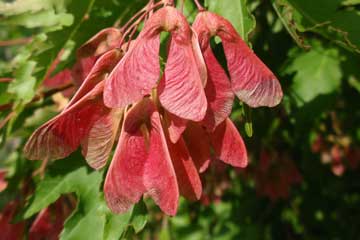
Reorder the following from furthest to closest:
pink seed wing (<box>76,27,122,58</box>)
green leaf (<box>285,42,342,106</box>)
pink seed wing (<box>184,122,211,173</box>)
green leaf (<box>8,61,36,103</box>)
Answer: green leaf (<box>285,42,342,106</box>) < green leaf (<box>8,61,36,103</box>) < pink seed wing (<box>76,27,122,58</box>) < pink seed wing (<box>184,122,211,173</box>)

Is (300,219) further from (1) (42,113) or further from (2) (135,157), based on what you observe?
(2) (135,157)

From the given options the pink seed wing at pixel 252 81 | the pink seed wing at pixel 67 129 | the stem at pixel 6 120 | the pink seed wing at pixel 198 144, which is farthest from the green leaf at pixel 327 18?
the stem at pixel 6 120

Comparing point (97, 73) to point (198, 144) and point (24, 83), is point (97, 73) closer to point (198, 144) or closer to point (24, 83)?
point (198, 144)

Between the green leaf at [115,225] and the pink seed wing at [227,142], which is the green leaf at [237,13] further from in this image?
the green leaf at [115,225]

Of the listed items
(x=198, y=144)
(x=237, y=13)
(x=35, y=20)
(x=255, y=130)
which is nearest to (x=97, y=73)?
(x=198, y=144)

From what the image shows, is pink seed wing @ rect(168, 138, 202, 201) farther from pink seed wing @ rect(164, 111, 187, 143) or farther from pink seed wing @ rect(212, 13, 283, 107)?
pink seed wing @ rect(212, 13, 283, 107)

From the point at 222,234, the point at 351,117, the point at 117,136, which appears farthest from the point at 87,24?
the point at 222,234

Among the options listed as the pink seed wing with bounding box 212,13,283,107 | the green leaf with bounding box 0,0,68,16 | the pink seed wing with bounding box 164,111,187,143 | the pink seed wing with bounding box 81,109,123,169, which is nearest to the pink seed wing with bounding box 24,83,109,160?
the pink seed wing with bounding box 81,109,123,169

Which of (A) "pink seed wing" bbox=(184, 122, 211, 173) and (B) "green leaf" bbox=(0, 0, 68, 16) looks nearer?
(A) "pink seed wing" bbox=(184, 122, 211, 173)

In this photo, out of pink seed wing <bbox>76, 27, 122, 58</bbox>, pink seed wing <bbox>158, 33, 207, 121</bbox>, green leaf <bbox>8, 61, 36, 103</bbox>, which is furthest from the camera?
green leaf <bbox>8, 61, 36, 103</bbox>
